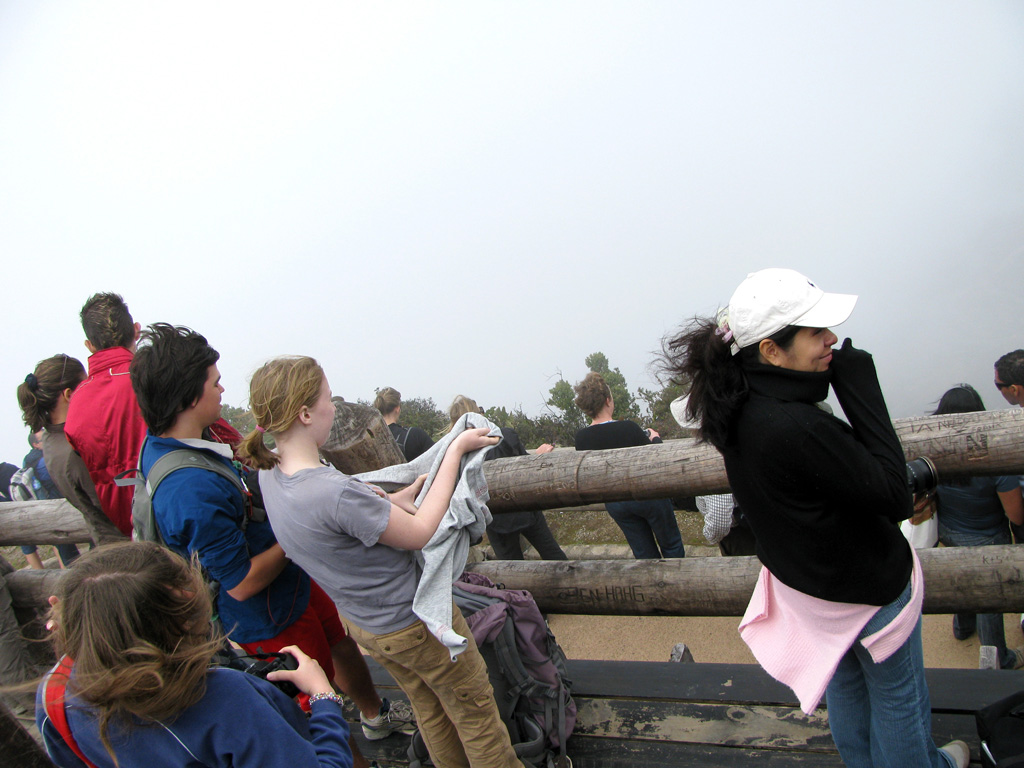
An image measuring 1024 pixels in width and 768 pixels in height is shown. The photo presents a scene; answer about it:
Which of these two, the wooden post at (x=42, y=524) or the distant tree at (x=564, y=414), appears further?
the distant tree at (x=564, y=414)

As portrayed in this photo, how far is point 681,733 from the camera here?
2248 mm

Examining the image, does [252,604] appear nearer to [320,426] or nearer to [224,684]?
[320,426]

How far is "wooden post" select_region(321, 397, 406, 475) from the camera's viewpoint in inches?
96.4

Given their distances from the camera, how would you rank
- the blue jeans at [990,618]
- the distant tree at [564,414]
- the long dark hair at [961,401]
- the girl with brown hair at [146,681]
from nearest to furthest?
the girl with brown hair at [146,681] → the long dark hair at [961,401] → the blue jeans at [990,618] → the distant tree at [564,414]

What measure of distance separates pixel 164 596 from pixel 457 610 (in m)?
1.00

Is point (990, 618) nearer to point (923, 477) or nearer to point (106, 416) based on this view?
point (923, 477)

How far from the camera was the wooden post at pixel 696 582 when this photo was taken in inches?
86.2

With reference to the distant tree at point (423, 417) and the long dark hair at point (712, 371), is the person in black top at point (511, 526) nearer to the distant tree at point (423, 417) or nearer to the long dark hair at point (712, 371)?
the long dark hair at point (712, 371)

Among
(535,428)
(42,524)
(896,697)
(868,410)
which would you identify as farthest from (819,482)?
(535,428)

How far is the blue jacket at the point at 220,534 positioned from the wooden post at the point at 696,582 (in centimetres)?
114

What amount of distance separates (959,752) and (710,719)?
76 centimetres

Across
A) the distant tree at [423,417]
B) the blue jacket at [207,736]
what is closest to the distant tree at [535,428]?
the distant tree at [423,417]

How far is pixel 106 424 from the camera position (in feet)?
8.30

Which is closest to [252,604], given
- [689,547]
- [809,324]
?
[809,324]
